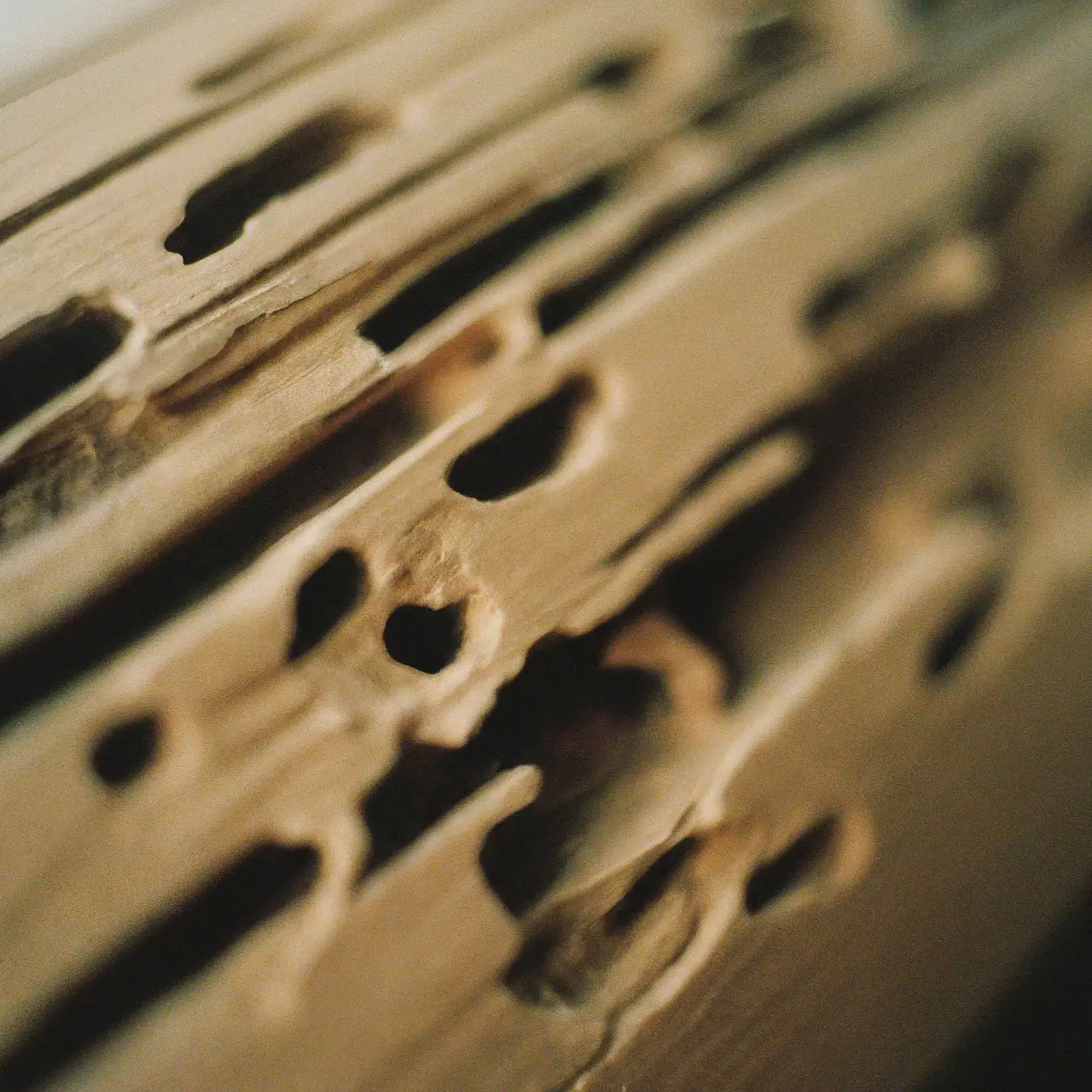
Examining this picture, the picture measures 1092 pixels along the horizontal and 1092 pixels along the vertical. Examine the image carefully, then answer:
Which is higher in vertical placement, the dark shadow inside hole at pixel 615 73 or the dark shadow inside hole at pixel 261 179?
the dark shadow inside hole at pixel 261 179

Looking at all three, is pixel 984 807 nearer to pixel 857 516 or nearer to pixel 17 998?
pixel 857 516

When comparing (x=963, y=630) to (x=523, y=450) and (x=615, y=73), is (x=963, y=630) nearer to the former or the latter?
(x=523, y=450)

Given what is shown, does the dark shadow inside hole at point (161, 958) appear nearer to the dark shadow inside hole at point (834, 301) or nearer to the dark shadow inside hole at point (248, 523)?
the dark shadow inside hole at point (248, 523)

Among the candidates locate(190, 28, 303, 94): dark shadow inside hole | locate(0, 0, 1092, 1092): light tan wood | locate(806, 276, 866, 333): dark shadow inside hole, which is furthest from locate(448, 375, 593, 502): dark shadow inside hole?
locate(190, 28, 303, 94): dark shadow inside hole

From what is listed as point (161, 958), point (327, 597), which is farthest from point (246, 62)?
point (161, 958)

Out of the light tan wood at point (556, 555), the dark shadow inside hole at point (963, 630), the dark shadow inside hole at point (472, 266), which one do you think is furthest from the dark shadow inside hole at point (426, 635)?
the dark shadow inside hole at point (963, 630)

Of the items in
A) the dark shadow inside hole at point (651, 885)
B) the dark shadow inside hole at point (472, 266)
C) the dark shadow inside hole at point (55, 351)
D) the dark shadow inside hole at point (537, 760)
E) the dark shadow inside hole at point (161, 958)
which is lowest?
the dark shadow inside hole at point (651, 885)
